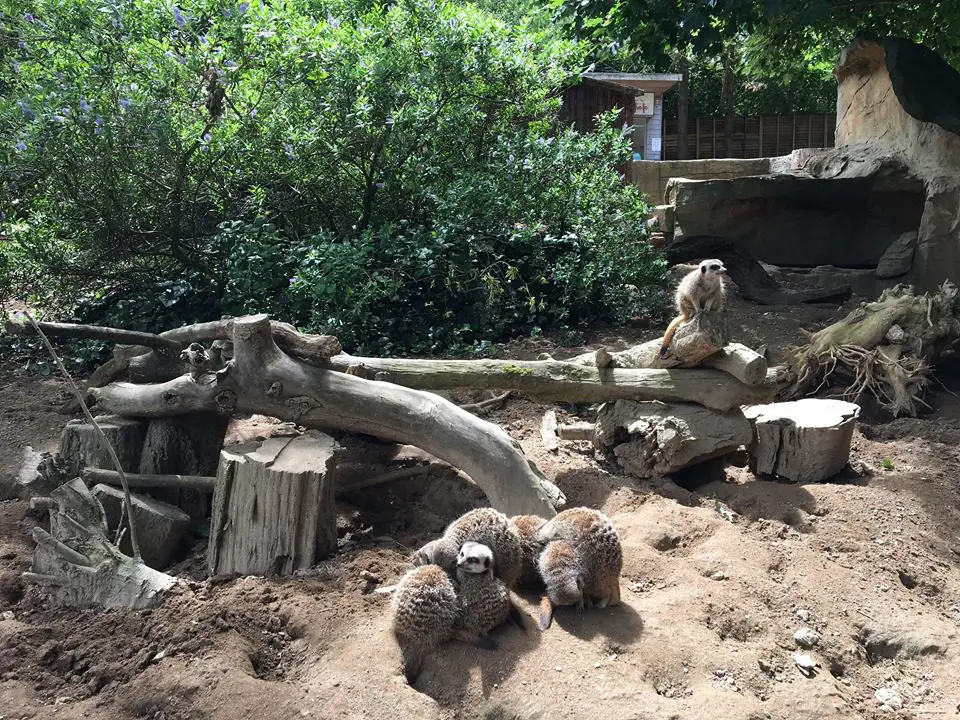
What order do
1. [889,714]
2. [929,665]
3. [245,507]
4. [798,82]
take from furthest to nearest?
1. [798,82]
2. [245,507]
3. [929,665]
4. [889,714]

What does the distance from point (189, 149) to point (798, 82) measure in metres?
21.9

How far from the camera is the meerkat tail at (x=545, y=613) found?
2.97 metres

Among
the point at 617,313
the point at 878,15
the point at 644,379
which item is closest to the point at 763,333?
the point at 617,313

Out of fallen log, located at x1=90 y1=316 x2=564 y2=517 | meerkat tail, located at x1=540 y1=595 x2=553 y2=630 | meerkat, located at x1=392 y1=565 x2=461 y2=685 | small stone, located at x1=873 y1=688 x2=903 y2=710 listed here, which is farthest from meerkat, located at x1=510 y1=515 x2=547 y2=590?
small stone, located at x1=873 y1=688 x2=903 y2=710

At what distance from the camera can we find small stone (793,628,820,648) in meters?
3.04

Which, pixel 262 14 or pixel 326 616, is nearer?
pixel 326 616

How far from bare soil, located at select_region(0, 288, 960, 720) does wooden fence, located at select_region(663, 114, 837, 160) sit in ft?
69.9

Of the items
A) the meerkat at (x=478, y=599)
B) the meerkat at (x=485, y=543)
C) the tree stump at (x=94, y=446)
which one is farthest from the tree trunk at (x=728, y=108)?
the meerkat at (x=478, y=599)

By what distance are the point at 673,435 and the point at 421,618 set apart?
2.05 m

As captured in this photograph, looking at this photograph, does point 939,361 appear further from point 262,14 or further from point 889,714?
point 262,14

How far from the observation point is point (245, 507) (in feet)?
11.5

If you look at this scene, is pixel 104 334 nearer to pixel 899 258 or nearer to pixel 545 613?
pixel 545 613

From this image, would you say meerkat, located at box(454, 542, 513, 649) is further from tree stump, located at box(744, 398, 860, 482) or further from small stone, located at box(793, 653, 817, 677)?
tree stump, located at box(744, 398, 860, 482)

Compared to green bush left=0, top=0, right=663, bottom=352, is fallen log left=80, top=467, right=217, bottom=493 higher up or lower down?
lower down
